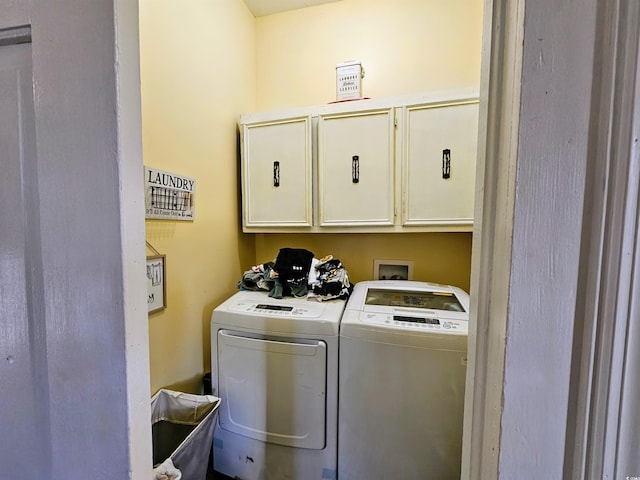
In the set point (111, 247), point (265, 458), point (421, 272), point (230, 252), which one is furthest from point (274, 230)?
point (111, 247)

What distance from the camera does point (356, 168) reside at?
1.62m

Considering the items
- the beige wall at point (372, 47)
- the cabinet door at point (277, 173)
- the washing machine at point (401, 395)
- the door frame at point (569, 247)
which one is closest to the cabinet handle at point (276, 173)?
the cabinet door at point (277, 173)

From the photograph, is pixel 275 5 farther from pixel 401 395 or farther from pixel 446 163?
pixel 401 395

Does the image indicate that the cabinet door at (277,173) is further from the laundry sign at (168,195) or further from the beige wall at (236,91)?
the laundry sign at (168,195)

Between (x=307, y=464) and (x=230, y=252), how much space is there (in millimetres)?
1202

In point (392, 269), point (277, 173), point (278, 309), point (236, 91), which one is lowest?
point (278, 309)

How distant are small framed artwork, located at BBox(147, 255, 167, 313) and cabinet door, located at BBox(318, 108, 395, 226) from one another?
90 cm

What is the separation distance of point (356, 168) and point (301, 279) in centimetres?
73

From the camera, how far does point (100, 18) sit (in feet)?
1.35

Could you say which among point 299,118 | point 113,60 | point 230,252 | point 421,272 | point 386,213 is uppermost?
point 299,118

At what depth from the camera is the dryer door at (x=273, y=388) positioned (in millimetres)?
1202

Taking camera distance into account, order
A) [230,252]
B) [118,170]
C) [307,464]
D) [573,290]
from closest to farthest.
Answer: [573,290], [118,170], [307,464], [230,252]

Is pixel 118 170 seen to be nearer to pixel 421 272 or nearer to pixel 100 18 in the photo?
pixel 100 18

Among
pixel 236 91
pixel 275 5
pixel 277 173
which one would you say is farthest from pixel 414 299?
pixel 275 5
